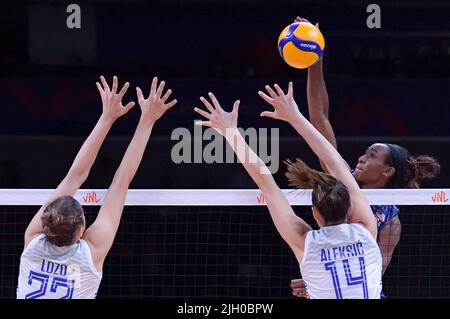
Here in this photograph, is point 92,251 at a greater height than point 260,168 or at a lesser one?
lesser

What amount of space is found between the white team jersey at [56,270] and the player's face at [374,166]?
6.20 ft

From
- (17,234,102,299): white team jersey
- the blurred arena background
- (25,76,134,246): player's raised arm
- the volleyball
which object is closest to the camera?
(17,234,102,299): white team jersey

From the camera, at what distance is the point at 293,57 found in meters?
5.45

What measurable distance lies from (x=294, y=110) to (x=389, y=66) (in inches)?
286

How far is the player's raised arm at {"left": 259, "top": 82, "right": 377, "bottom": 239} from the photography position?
474cm

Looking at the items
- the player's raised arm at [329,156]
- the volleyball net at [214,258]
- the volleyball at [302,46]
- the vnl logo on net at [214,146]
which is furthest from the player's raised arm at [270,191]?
the vnl logo on net at [214,146]

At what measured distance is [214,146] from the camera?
10891mm

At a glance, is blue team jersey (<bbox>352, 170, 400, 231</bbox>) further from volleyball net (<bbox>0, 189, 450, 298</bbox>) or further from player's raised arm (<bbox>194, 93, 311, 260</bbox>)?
volleyball net (<bbox>0, 189, 450, 298</bbox>)

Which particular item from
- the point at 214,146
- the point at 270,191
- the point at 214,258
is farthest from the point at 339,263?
the point at 214,146

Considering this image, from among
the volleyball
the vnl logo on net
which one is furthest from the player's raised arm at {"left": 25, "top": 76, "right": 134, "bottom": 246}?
the vnl logo on net

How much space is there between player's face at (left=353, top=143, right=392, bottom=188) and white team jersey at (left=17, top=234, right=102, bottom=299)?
189 centimetres

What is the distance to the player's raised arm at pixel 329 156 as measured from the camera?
474 cm
